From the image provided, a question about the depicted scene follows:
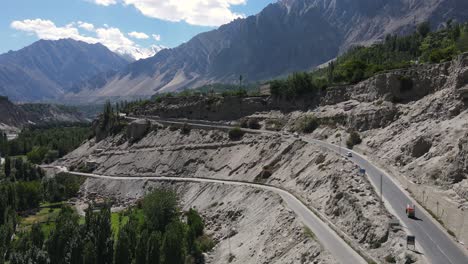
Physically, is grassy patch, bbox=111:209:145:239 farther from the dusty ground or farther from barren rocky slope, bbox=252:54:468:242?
barren rocky slope, bbox=252:54:468:242

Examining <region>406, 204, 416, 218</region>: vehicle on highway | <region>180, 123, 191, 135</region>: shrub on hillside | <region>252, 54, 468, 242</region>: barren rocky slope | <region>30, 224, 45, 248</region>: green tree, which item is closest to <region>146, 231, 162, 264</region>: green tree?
<region>30, 224, 45, 248</region>: green tree

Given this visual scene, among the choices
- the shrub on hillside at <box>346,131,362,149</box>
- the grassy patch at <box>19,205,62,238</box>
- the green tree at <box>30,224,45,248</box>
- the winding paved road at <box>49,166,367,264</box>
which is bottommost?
the grassy patch at <box>19,205,62,238</box>

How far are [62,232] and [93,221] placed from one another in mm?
3655

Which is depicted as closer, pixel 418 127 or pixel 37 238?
pixel 418 127

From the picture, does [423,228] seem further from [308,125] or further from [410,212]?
[308,125]

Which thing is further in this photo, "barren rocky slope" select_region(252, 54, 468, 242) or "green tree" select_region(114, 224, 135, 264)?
"green tree" select_region(114, 224, 135, 264)

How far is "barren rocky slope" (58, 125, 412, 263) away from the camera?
116ft

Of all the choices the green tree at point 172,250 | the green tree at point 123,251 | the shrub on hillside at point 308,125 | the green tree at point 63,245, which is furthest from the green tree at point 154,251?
the shrub on hillside at point 308,125

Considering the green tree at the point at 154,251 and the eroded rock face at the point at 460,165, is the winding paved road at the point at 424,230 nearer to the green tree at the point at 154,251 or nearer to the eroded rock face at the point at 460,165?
the eroded rock face at the point at 460,165

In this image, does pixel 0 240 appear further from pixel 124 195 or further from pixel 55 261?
pixel 124 195

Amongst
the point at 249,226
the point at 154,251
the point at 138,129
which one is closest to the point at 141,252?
the point at 154,251

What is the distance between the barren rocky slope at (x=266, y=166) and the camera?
35.2 meters

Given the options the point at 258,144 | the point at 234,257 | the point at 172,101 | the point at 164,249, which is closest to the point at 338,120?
the point at 258,144

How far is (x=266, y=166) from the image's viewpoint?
66438 mm
